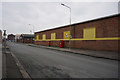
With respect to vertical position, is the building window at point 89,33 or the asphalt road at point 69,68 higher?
the building window at point 89,33

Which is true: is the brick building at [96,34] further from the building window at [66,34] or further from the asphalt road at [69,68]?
the asphalt road at [69,68]

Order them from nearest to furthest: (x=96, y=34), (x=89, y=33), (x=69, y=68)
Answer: (x=69, y=68)
(x=96, y=34)
(x=89, y=33)

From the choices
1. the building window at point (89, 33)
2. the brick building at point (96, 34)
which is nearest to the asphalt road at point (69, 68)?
the brick building at point (96, 34)

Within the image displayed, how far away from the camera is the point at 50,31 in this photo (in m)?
26.2

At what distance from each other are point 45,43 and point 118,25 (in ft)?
68.7

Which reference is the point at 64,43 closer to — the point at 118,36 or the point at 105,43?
the point at 105,43

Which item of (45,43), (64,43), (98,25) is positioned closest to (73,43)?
(64,43)

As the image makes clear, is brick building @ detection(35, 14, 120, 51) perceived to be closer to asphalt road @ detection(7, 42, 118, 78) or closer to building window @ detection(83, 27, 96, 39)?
building window @ detection(83, 27, 96, 39)

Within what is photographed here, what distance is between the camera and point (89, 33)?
50.6 ft

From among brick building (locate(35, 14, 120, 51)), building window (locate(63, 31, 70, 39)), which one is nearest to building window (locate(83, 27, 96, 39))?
brick building (locate(35, 14, 120, 51))

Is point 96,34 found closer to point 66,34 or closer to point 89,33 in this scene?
point 89,33

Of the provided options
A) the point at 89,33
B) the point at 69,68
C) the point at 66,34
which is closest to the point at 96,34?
the point at 89,33

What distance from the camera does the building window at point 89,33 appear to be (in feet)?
48.6

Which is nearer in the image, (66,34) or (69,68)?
(69,68)
